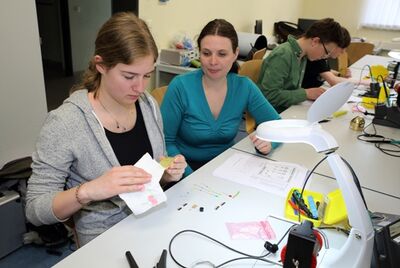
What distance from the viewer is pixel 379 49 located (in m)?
5.45

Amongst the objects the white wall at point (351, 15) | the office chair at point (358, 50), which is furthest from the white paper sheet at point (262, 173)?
the white wall at point (351, 15)

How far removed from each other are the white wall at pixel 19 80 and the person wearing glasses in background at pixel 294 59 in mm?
1505

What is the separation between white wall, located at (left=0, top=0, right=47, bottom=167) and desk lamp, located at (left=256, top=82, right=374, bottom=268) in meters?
1.74

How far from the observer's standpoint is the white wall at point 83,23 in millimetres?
5087

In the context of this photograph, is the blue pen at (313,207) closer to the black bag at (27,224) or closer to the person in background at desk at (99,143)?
the person in background at desk at (99,143)

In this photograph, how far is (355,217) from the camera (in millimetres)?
745

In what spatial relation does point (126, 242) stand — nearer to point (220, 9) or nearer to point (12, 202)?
point (12, 202)

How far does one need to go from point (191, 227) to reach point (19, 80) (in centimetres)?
156

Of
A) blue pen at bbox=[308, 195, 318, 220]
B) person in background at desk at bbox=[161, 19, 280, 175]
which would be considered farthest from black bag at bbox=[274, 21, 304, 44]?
blue pen at bbox=[308, 195, 318, 220]

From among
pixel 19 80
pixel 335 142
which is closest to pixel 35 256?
pixel 19 80

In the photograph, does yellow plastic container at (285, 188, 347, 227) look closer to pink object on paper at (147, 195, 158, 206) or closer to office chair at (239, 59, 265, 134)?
pink object on paper at (147, 195, 158, 206)

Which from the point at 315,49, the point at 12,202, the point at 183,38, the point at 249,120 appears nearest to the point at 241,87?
the point at 249,120

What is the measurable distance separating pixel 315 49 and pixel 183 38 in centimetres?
150

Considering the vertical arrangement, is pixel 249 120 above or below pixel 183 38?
below
